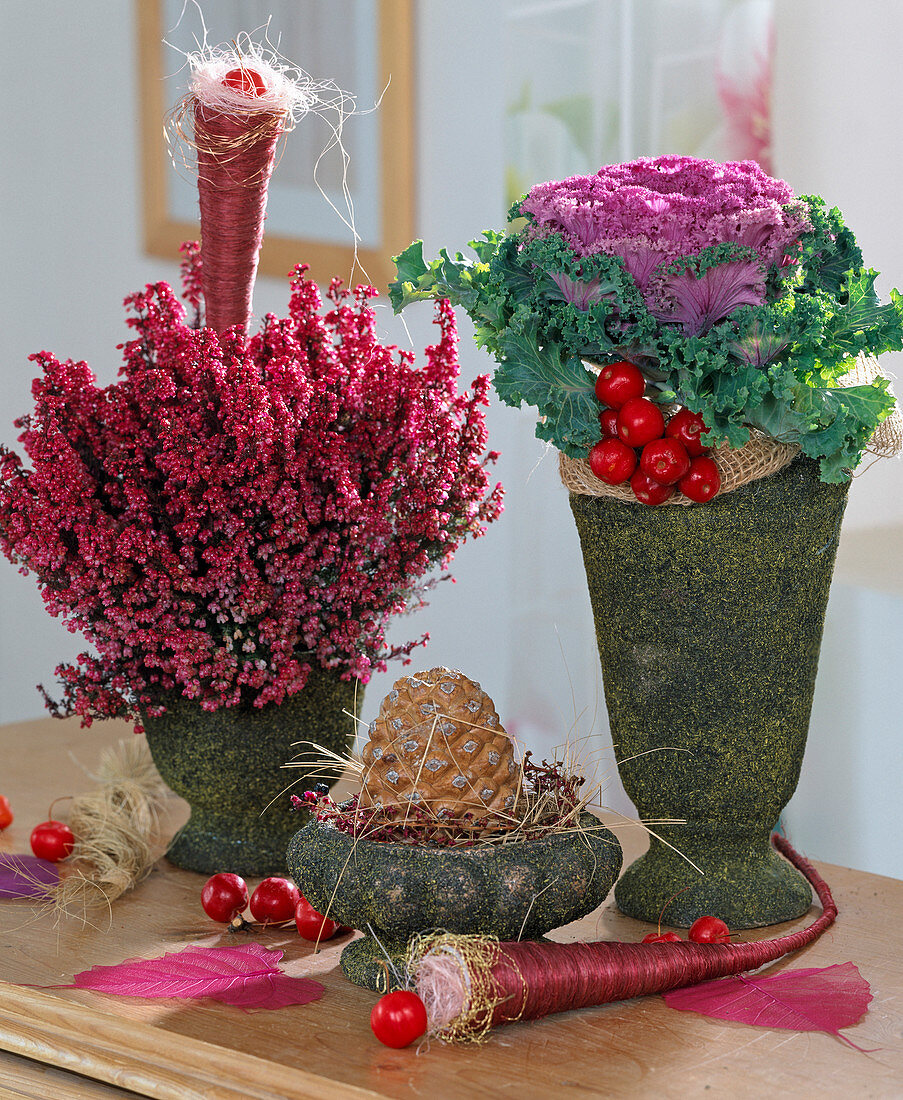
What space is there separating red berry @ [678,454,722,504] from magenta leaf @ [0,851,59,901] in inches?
21.9

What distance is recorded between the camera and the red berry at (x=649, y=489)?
2.91 ft

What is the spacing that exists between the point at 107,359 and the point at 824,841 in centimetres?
147

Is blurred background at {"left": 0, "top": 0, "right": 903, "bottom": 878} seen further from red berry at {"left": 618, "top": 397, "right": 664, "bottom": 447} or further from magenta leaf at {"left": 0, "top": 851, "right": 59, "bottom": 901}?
magenta leaf at {"left": 0, "top": 851, "right": 59, "bottom": 901}

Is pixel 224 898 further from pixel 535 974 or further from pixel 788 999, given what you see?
pixel 788 999

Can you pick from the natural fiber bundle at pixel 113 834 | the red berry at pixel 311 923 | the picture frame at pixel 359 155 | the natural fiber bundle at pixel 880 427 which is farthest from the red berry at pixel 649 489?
the picture frame at pixel 359 155

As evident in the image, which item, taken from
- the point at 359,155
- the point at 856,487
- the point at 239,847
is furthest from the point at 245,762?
the point at 359,155

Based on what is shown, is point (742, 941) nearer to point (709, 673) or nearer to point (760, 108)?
point (709, 673)

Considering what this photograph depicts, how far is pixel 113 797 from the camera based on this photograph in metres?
1.18

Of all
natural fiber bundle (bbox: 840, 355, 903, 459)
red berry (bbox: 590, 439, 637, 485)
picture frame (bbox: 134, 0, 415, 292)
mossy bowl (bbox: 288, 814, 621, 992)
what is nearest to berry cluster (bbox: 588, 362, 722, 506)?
red berry (bbox: 590, 439, 637, 485)

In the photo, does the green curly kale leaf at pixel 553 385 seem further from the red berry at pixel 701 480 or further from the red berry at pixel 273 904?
the red berry at pixel 273 904

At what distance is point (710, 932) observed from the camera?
0.90m

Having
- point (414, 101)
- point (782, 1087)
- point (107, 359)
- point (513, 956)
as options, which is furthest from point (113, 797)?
A: point (107, 359)

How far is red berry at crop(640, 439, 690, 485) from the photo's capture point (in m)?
0.87

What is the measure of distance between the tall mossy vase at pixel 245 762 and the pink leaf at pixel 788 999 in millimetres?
334
